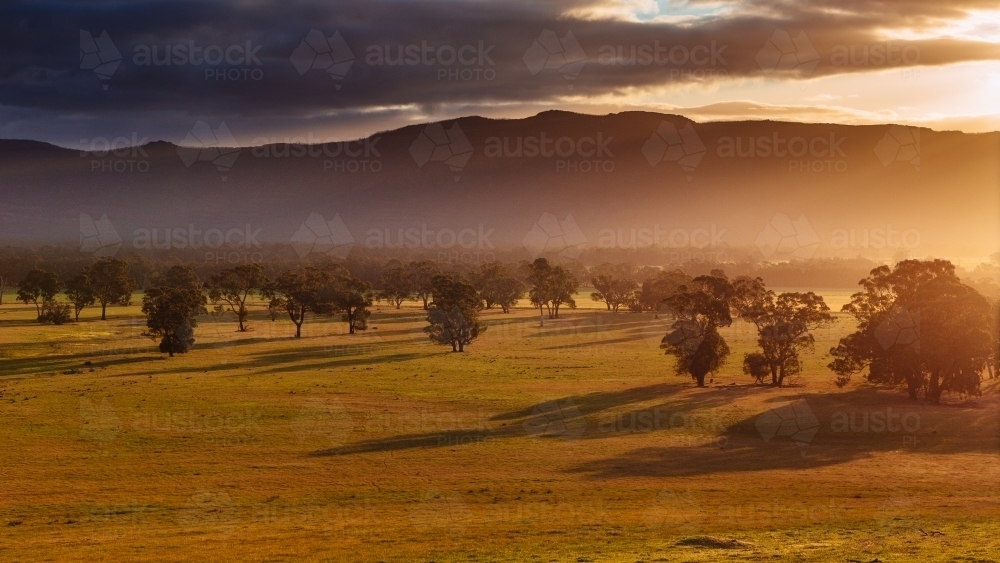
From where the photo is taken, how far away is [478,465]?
4753 centimetres

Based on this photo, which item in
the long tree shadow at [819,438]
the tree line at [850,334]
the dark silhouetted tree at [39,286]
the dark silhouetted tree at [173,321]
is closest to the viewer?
the long tree shadow at [819,438]

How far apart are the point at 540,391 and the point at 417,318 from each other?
75.4 meters

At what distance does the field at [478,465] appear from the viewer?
109ft

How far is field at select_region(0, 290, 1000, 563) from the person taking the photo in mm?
33344

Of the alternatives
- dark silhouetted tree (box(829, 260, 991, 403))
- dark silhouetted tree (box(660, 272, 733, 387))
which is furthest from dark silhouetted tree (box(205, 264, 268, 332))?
dark silhouetted tree (box(829, 260, 991, 403))

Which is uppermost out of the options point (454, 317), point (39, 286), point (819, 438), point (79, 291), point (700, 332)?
point (39, 286)

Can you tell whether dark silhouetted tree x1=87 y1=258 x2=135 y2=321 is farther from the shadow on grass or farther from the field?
the shadow on grass

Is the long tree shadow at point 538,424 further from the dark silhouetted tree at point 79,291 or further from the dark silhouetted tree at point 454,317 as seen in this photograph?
the dark silhouetted tree at point 79,291

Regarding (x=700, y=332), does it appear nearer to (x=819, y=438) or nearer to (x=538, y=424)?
(x=819, y=438)

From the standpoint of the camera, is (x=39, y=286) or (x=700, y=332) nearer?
(x=700, y=332)

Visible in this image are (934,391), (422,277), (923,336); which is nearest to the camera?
(923,336)

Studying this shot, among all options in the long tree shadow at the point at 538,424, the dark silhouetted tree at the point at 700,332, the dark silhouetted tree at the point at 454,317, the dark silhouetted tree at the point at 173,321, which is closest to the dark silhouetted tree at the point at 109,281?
the dark silhouetted tree at the point at 173,321

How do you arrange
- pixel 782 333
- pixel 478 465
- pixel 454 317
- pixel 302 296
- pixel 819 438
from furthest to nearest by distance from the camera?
pixel 302 296 < pixel 454 317 < pixel 782 333 < pixel 819 438 < pixel 478 465

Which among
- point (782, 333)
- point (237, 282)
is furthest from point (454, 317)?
point (782, 333)
